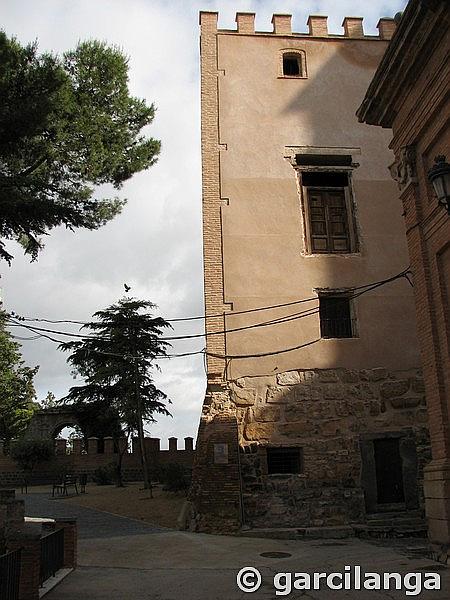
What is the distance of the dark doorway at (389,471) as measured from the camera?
580 inches

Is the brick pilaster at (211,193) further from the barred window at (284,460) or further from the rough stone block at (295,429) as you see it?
the barred window at (284,460)

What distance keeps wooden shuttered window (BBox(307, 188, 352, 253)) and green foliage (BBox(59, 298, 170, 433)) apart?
1179cm

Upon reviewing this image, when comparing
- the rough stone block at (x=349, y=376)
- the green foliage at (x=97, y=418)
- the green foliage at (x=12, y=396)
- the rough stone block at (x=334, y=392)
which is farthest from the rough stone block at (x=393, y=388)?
the green foliage at (x=12, y=396)

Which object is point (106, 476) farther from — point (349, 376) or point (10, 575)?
point (10, 575)

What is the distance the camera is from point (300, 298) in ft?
52.5

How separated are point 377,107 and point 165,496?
47.1 ft

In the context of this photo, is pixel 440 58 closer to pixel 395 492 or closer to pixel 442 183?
pixel 442 183

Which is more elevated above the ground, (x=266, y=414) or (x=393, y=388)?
(x=393, y=388)

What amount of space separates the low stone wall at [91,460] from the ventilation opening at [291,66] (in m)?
19.4

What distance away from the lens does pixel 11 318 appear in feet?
47.2

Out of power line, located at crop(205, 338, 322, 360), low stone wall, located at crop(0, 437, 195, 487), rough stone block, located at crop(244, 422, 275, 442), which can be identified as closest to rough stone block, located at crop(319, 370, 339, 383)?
power line, located at crop(205, 338, 322, 360)

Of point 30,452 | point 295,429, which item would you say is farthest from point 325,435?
point 30,452

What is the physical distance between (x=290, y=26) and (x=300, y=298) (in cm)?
907

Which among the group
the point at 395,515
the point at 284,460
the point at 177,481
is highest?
the point at 284,460
